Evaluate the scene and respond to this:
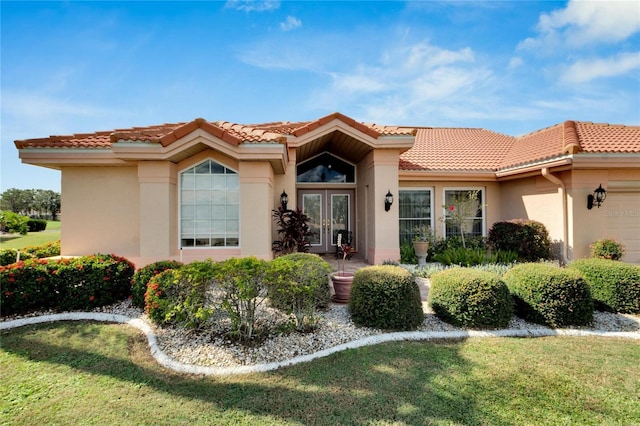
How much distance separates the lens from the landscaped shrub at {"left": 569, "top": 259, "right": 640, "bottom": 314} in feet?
20.6

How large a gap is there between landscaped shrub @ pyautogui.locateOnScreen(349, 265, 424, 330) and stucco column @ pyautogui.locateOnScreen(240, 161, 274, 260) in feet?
12.8

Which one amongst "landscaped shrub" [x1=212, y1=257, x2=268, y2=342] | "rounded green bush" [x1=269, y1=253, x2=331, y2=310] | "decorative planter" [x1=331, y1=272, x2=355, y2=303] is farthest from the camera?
"decorative planter" [x1=331, y1=272, x2=355, y2=303]

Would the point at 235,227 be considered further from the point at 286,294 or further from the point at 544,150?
the point at 544,150

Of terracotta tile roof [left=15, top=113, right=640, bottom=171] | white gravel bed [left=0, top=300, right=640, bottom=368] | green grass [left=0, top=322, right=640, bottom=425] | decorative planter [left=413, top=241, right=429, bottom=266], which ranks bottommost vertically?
green grass [left=0, top=322, right=640, bottom=425]

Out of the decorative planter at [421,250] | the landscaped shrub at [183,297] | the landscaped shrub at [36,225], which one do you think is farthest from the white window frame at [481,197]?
the landscaped shrub at [36,225]

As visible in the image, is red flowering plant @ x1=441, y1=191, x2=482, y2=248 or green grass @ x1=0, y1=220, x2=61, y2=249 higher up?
red flowering plant @ x1=441, y1=191, x2=482, y2=248

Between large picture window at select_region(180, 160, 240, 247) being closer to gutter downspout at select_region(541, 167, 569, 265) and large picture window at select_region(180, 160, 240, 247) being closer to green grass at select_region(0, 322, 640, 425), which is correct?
green grass at select_region(0, 322, 640, 425)

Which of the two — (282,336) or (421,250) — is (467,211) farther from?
(282,336)

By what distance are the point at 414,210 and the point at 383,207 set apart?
3.14 meters

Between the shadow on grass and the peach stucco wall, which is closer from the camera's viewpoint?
the shadow on grass

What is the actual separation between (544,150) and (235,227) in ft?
39.0

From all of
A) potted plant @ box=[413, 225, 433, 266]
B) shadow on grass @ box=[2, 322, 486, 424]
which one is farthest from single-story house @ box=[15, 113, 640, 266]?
shadow on grass @ box=[2, 322, 486, 424]

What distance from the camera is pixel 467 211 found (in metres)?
12.7

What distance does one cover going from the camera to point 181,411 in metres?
3.28
